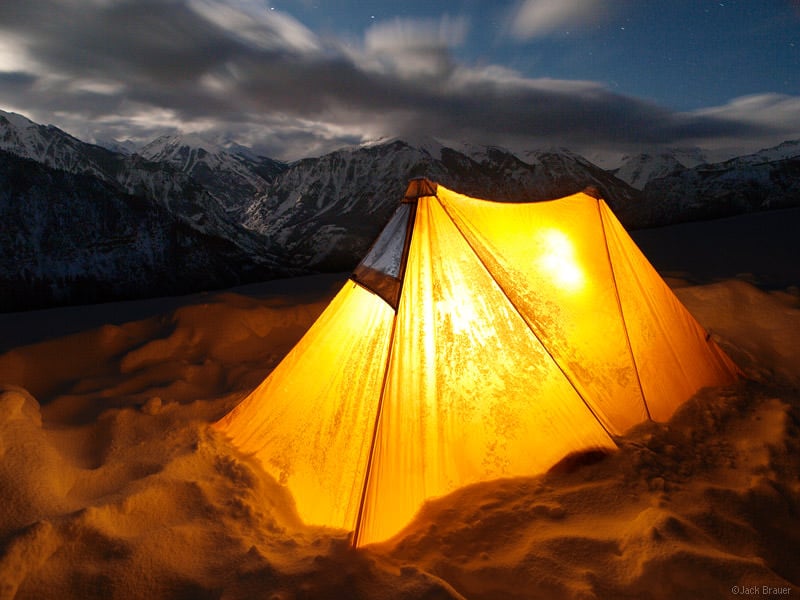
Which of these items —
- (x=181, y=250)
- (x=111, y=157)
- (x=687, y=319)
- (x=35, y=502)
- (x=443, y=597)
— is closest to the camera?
(x=443, y=597)

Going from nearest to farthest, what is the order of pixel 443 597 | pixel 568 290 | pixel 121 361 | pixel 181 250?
pixel 443 597, pixel 568 290, pixel 121 361, pixel 181 250

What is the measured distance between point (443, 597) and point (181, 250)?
140 feet

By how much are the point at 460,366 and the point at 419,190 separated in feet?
4.70

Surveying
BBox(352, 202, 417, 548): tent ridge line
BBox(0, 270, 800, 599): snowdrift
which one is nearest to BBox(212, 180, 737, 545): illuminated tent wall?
BBox(352, 202, 417, 548): tent ridge line

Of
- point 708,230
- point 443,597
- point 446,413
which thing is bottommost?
point 443,597

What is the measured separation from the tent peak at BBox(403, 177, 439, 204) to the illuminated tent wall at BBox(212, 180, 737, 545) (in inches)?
0.7

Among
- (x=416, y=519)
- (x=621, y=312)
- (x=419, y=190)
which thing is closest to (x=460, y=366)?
(x=416, y=519)

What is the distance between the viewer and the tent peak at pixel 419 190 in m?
3.38

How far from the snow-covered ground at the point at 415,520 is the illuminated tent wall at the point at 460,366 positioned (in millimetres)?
200

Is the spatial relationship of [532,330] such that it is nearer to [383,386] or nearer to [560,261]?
[560,261]

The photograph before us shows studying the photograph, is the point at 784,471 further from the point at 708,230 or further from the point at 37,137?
the point at 37,137

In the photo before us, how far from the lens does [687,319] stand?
165 inches

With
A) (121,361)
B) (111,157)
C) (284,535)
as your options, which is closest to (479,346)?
(284,535)

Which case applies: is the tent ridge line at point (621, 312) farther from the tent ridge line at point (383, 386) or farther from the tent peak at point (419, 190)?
Answer: the tent ridge line at point (383, 386)
